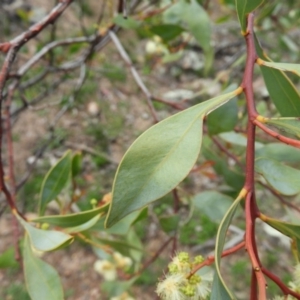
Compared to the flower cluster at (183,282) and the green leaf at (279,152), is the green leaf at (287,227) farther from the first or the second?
the green leaf at (279,152)

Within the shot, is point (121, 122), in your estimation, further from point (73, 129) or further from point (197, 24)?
point (197, 24)

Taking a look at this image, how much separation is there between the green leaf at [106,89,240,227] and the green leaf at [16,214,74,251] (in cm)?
15

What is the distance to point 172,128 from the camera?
1.82 ft

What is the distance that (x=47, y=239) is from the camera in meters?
0.68

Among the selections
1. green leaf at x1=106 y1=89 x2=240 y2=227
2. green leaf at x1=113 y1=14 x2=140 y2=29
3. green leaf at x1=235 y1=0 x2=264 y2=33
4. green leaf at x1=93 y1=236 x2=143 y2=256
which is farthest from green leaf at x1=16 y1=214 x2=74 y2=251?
green leaf at x1=113 y1=14 x2=140 y2=29

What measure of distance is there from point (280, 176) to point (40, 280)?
1.29 feet

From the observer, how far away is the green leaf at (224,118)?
896 mm

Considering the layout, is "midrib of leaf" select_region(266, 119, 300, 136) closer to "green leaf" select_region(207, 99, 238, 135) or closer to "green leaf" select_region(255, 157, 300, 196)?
"green leaf" select_region(255, 157, 300, 196)

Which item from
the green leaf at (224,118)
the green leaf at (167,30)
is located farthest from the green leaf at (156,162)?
the green leaf at (167,30)

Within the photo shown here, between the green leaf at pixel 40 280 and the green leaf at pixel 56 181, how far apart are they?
16 centimetres

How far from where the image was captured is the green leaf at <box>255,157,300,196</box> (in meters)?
0.63

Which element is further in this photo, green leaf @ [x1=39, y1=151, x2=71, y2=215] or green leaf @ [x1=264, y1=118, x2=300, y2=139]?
green leaf @ [x1=39, y1=151, x2=71, y2=215]

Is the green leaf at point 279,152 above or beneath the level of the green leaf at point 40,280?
beneath

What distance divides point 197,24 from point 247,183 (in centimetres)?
75
